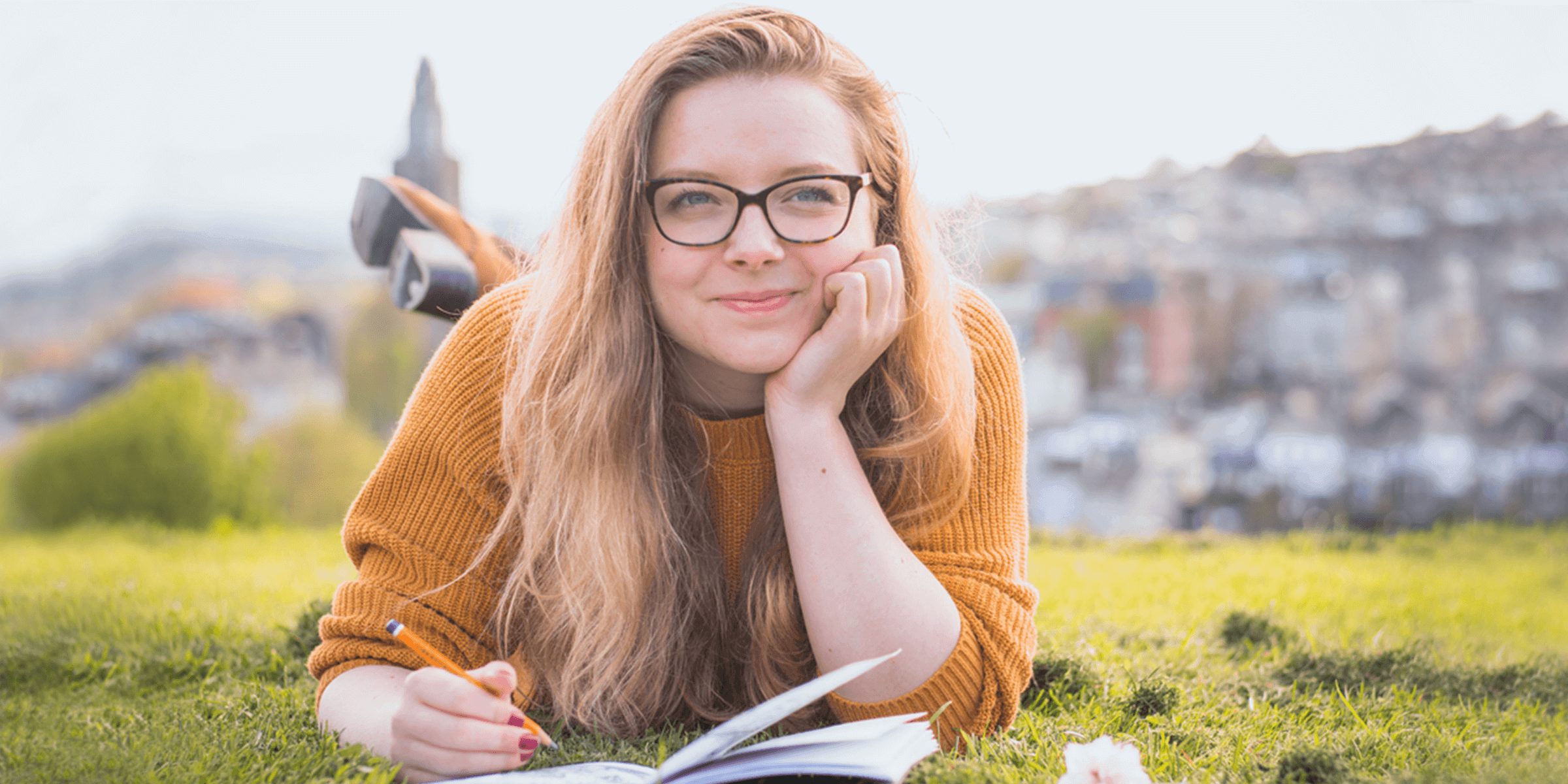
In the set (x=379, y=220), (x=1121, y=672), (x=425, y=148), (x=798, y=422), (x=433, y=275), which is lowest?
(x=1121, y=672)

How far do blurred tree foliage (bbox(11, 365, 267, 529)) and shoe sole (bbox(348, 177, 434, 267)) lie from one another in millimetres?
4401

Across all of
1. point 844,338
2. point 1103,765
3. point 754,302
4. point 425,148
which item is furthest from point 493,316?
point 425,148

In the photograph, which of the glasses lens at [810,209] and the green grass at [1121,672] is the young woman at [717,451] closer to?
the glasses lens at [810,209]

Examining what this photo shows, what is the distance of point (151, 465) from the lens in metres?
6.41

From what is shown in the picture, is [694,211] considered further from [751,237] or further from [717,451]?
[717,451]

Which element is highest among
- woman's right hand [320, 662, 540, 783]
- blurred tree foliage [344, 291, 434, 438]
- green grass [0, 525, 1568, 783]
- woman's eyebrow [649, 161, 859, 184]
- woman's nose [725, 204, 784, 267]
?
woman's eyebrow [649, 161, 859, 184]

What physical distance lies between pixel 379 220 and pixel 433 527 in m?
1.12

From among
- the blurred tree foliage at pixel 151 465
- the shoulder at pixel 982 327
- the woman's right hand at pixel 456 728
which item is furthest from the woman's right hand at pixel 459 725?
the blurred tree foliage at pixel 151 465

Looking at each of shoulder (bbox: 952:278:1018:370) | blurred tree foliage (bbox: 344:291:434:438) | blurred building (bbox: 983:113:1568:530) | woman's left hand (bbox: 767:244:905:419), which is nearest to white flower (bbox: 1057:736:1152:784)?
woman's left hand (bbox: 767:244:905:419)

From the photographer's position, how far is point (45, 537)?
468 centimetres

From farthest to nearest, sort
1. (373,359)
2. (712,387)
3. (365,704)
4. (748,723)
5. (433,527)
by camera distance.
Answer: (373,359) → (712,387) → (433,527) → (365,704) → (748,723)

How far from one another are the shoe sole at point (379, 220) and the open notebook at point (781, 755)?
5.16 ft

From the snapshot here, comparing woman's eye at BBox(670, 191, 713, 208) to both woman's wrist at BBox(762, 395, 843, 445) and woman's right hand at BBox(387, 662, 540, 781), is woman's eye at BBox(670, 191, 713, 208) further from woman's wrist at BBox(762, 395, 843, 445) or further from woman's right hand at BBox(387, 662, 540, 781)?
woman's right hand at BBox(387, 662, 540, 781)

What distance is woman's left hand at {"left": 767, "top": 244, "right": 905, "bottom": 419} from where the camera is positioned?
140 cm
